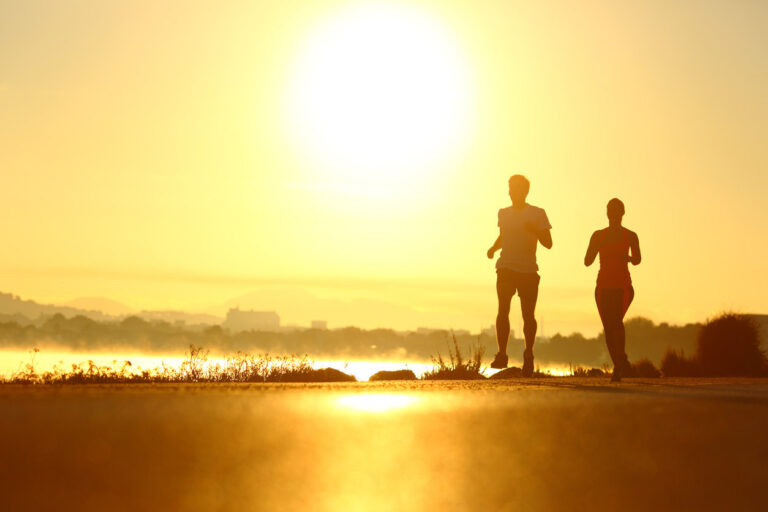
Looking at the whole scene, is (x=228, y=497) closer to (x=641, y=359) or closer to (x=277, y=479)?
(x=277, y=479)

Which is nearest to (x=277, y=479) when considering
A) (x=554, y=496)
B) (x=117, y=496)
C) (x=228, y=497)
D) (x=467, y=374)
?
(x=228, y=497)

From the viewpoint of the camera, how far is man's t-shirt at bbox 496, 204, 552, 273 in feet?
42.1

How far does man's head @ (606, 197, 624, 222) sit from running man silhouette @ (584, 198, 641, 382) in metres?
0.17

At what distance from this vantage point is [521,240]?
12.9 metres

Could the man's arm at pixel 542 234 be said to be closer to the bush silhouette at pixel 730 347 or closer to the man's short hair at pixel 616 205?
the man's short hair at pixel 616 205

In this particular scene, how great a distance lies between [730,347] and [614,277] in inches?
440

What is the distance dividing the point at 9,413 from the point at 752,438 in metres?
2.67

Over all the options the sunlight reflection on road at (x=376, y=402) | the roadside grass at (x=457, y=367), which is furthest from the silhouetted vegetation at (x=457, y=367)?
the sunlight reflection on road at (x=376, y=402)

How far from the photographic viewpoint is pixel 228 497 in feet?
7.90

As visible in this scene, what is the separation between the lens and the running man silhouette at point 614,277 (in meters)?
11.2

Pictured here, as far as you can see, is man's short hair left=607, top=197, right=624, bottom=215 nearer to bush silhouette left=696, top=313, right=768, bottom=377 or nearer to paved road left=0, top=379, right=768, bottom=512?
paved road left=0, top=379, right=768, bottom=512

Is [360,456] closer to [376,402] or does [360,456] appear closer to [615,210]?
[376,402]

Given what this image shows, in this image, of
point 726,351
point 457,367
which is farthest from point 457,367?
point 726,351

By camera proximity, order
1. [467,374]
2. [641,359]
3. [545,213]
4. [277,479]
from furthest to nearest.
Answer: [641,359]
[467,374]
[545,213]
[277,479]
